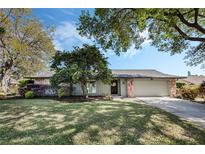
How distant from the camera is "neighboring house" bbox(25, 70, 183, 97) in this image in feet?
68.5

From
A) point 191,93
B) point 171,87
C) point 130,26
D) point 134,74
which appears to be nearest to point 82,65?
point 130,26

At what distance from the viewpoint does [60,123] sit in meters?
7.86

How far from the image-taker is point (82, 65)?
611 inches

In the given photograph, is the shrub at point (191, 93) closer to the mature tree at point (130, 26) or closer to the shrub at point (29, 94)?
the mature tree at point (130, 26)

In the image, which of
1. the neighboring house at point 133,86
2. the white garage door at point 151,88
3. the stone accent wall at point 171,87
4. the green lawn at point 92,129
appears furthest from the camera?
the stone accent wall at point 171,87

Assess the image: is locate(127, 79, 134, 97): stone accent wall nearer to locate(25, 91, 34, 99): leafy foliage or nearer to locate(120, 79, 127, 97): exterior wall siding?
locate(120, 79, 127, 97): exterior wall siding

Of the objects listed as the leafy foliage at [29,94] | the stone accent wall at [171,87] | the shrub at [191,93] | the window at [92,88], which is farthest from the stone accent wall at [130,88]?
the leafy foliage at [29,94]

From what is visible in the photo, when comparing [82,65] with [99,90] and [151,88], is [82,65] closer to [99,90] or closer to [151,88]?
[99,90]

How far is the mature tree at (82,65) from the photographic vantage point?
15383 mm

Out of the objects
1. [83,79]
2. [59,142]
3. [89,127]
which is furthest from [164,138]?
[83,79]

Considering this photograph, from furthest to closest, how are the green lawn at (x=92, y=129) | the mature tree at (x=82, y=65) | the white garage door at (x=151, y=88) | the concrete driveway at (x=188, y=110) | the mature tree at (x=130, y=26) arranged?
the white garage door at (x=151, y=88) < the mature tree at (x=82, y=65) < the mature tree at (x=130, y=26) < the concrete driveway at (x=188, y=110) < the green lawn at (x=92, y=129)

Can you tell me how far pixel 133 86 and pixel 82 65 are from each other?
26.4 ft

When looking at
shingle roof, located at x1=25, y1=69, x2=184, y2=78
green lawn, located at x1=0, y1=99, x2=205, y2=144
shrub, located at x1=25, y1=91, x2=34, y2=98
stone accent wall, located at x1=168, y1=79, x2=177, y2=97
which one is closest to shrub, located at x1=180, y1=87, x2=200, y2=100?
stone accent wall, located at x1=168, y1=79, x2=177, y2=97
